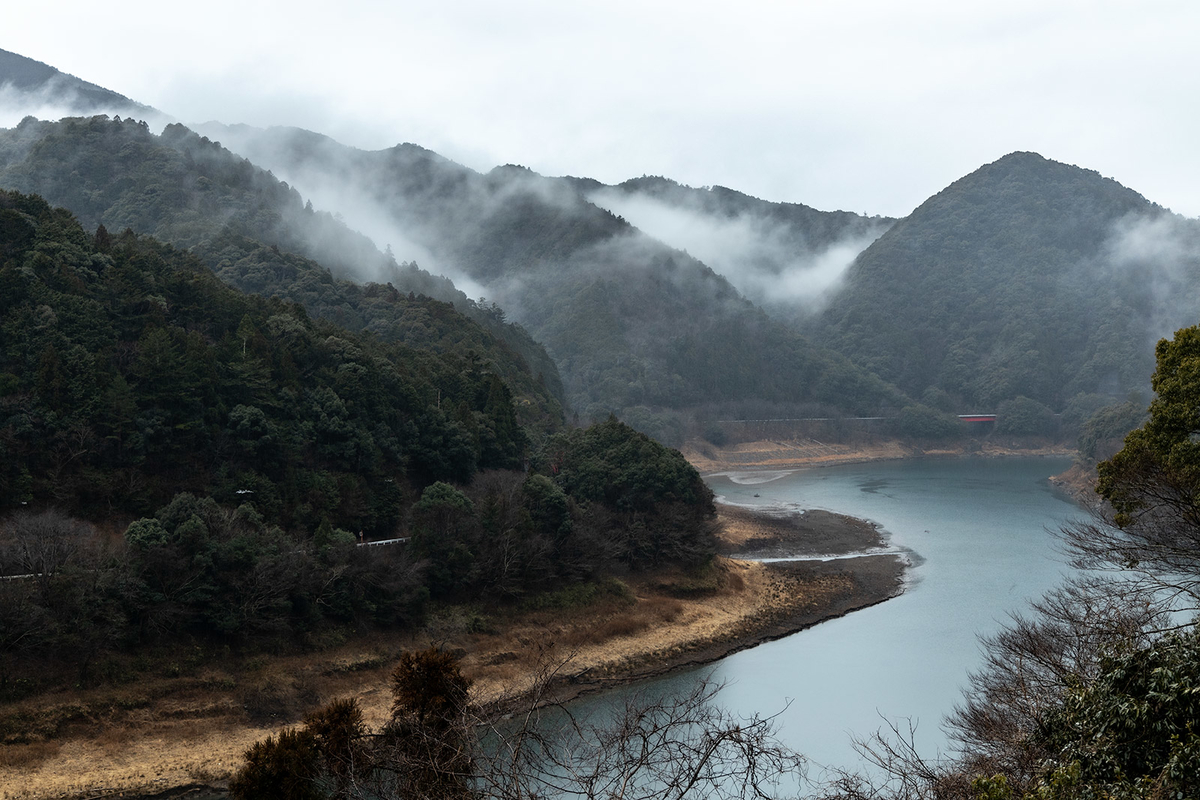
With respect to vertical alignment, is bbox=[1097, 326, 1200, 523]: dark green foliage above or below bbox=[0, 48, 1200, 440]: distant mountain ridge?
below

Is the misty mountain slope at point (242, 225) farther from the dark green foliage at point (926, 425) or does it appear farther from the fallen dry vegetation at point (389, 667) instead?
the dark green foliage at point (926, 425)

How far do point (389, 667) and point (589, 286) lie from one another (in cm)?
8568

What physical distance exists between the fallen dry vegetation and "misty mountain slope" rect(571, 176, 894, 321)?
400 ft

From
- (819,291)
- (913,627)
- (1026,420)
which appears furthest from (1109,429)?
(819,291)

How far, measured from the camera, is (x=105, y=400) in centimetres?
2183

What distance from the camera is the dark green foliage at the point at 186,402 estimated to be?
2123 cm

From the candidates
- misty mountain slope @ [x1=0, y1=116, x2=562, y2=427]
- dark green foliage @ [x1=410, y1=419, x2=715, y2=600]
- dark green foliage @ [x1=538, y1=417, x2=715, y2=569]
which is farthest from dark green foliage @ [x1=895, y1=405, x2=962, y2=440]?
dark green foliage @ [x1=538, y1=417, x2=715, y2=569]

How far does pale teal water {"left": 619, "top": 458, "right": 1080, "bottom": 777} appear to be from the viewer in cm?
1958

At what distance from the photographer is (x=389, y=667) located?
20891 mm

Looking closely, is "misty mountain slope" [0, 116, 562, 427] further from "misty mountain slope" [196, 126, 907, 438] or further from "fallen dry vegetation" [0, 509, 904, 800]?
"misty mountain slope" [196, 126, 907, 438]

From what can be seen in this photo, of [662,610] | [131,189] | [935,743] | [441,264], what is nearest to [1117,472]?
[935,743]

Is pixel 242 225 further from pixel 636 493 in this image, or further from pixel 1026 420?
pixel 1026 420

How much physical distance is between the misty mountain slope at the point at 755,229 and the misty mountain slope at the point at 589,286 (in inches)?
1327

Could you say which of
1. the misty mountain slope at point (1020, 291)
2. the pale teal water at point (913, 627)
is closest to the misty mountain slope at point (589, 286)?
the misty mountain slope at point (1020, 291)
